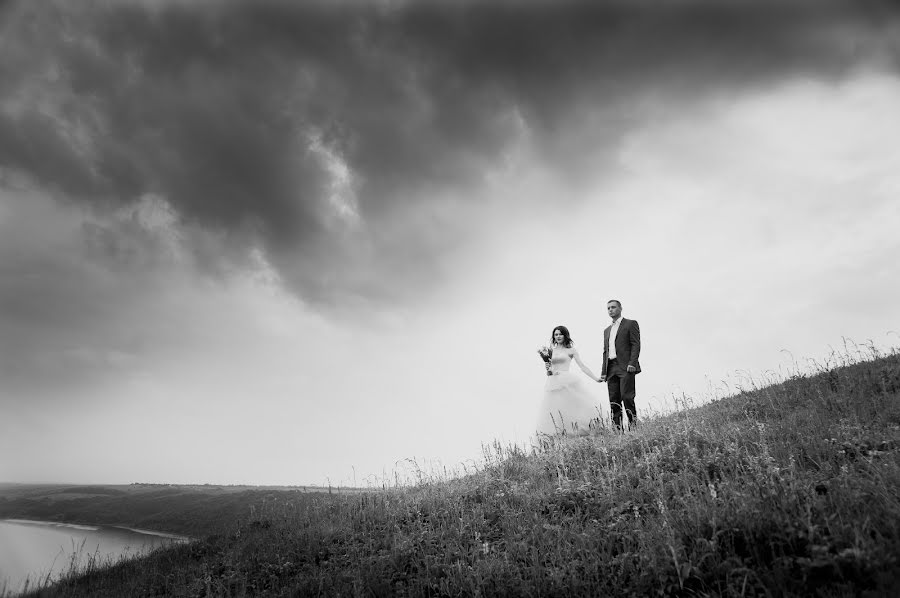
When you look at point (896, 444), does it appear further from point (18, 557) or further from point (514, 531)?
point (18, 557)

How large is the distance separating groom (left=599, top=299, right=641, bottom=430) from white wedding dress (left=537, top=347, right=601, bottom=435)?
3.07 feet

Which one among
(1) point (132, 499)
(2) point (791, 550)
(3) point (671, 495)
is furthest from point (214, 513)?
(2) point (791, 550)

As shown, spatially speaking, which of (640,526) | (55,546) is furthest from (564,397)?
(55,546)

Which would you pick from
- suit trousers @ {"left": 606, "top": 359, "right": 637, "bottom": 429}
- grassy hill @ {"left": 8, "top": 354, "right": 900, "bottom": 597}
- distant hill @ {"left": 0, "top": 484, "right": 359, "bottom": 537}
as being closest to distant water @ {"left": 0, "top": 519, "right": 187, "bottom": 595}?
distant hill @ {"left": 0, "top": 484, "right": 359, "bottom": 537}

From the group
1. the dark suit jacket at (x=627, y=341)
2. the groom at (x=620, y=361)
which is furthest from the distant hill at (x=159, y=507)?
the dark suit jacket at (x=627, y=341)

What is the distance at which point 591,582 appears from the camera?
418 centimetres

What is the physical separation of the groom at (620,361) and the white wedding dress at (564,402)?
93 cm

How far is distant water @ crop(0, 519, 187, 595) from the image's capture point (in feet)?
38.9

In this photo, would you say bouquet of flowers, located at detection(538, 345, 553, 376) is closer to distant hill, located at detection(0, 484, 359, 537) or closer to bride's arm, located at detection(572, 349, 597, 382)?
bride's arm, located at detection(572, 349, 597, 382)

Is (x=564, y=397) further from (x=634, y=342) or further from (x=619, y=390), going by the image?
(x=634, y=342)

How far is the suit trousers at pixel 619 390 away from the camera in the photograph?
420 inches

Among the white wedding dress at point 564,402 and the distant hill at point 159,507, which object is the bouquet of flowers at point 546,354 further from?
the distant hill at point 159,507

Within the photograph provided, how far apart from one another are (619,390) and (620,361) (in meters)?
0.86

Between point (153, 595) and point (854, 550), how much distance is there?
34.4 ft
